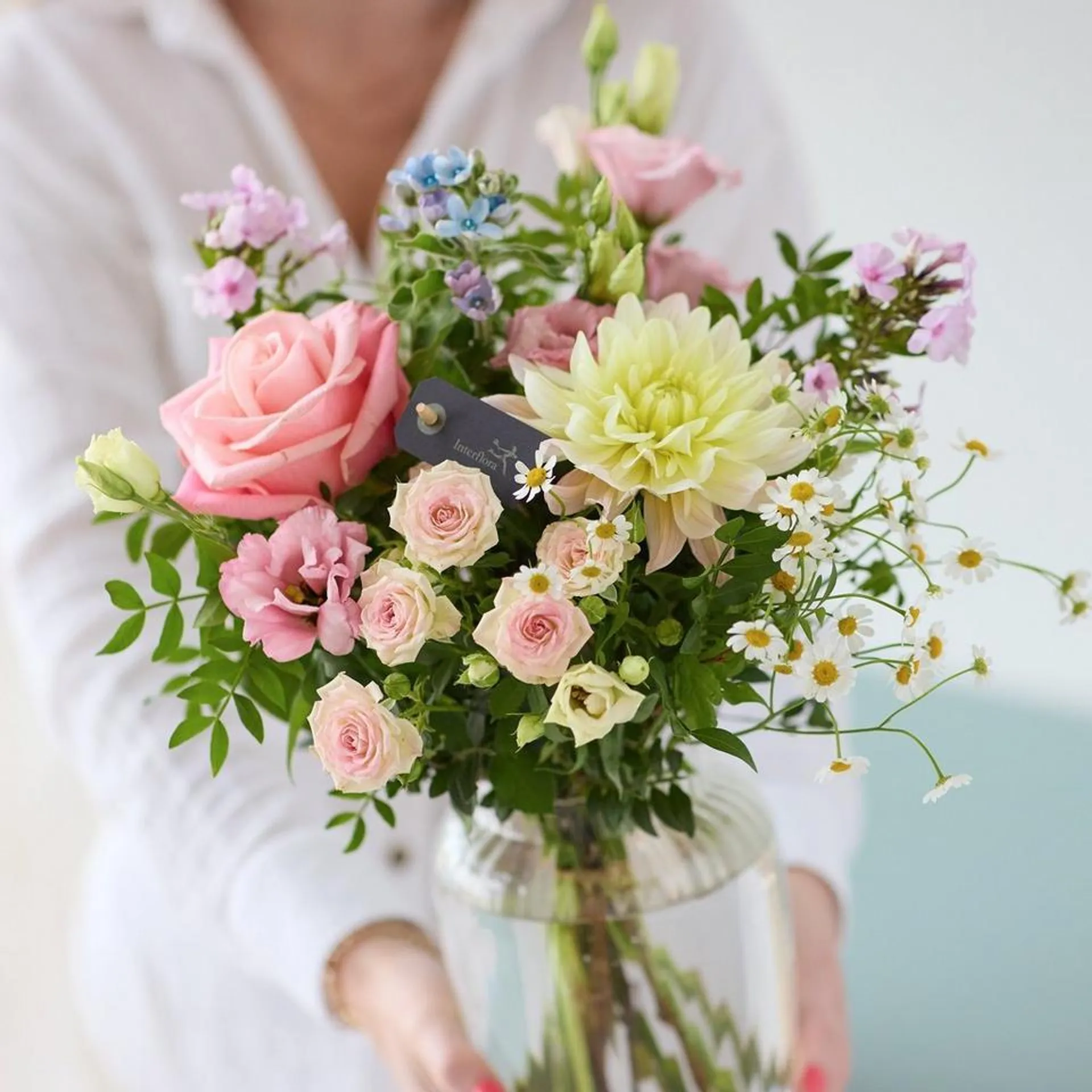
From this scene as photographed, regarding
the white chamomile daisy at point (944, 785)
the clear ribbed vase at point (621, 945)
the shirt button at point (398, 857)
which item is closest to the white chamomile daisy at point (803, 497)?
the white chamomile daisy at point (944, 785)

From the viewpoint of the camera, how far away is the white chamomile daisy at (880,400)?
1.57 ft

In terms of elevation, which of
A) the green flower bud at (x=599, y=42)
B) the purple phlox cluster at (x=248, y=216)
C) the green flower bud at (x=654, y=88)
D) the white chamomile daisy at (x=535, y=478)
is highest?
the green flower bud at (x=599, y=42)

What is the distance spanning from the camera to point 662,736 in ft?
2.09

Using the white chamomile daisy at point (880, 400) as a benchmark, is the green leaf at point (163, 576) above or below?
above

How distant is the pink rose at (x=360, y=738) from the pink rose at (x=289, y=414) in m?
0.08

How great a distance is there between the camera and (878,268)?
20.4 inches

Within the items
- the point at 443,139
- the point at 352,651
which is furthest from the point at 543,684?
the point at 443,139

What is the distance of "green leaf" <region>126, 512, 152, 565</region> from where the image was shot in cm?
61

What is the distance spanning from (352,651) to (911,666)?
0.22 m

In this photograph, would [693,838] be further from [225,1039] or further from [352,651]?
[225,1039]

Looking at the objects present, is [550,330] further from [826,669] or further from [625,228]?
[826,669]

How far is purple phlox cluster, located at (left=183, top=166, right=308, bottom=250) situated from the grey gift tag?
0.42ft

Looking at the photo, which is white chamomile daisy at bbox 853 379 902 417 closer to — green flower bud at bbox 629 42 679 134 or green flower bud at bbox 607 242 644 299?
green flower bud at bbox 607 242 644 299

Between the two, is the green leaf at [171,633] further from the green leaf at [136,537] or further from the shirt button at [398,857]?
the shirt button at [398,857]
